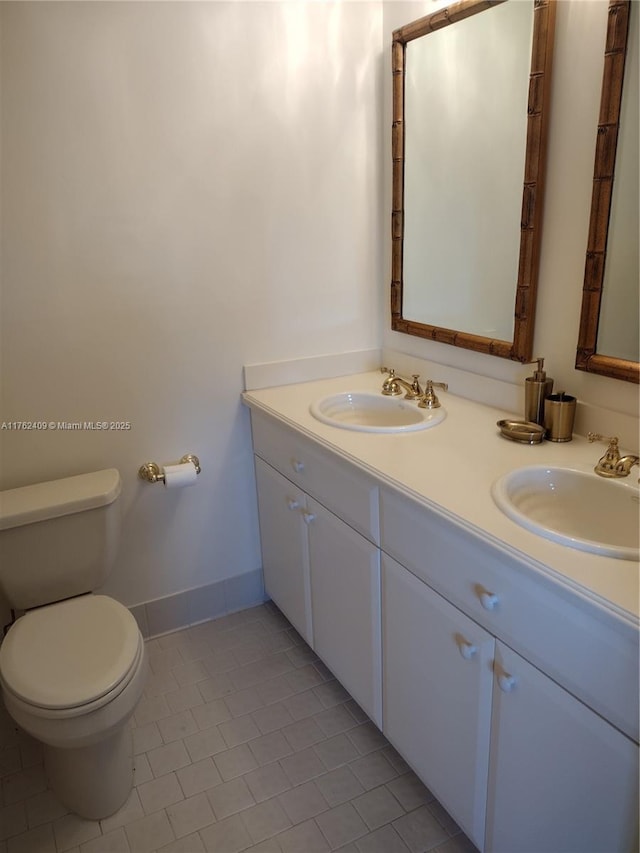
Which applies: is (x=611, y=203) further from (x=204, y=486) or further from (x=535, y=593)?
(x=204, y=486)

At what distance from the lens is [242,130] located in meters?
1.91

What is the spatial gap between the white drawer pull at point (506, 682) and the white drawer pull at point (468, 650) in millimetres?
74

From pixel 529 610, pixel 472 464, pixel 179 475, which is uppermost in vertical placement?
pixel 472 464

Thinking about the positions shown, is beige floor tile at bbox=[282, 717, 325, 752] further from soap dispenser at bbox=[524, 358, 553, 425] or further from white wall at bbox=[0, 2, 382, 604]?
soap dispenser at bbox=[524, 358, 553, 425]

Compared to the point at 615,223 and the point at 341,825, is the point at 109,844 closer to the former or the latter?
the point at 341,825

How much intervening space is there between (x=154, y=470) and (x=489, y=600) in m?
1.23

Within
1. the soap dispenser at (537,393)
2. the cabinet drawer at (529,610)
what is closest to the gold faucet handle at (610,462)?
the soap dispenser at (537,393)

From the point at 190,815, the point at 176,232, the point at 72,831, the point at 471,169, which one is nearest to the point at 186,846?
the point at 190,815

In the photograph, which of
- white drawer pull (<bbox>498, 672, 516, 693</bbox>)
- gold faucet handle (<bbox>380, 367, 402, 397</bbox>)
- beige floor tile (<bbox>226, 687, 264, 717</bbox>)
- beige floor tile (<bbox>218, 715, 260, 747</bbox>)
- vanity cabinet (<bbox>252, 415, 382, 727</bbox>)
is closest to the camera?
white drawer pull (<bbox>498, 672, 516, 693</bbox>)

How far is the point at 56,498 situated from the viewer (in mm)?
1740

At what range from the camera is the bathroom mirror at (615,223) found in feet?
4.21

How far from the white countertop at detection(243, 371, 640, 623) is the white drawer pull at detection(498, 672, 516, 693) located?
0.25 m

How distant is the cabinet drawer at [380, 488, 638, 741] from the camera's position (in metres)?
0.92

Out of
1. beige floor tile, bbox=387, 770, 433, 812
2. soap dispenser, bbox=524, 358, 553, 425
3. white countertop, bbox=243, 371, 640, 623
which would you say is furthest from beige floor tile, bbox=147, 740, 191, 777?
soap dispenser, bbox=524, 358, 553, 425
